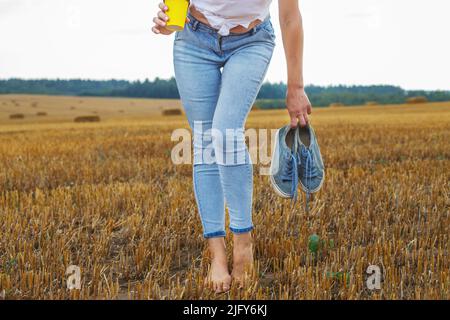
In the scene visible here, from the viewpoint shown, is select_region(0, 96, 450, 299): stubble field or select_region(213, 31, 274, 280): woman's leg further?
select_region(0, 96, 450, 299): stubble field

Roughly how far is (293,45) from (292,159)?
0.64 m

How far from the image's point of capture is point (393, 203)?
4.79m

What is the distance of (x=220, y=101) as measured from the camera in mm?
2850

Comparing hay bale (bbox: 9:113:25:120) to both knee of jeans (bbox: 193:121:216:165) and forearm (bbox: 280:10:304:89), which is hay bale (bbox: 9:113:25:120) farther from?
forearm (bbox: 280:10:304:89)

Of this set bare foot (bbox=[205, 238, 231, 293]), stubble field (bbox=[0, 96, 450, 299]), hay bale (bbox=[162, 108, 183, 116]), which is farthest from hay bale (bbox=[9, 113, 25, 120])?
bare foot (bbox=[205, 238, 231, 293])

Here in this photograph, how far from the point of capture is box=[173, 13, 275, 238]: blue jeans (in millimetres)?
2846

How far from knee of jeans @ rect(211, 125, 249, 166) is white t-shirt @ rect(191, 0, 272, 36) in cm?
46

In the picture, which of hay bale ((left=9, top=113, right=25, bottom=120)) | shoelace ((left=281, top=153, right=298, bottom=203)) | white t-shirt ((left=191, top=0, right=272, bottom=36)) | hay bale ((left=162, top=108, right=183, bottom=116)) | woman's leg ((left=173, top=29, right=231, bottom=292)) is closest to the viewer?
white t-shirt ((left=191, top=0, right=272, bottom=36))

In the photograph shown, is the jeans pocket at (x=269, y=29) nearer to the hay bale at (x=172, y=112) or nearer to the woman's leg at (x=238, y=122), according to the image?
the woman's leg at (x=238, y=122)

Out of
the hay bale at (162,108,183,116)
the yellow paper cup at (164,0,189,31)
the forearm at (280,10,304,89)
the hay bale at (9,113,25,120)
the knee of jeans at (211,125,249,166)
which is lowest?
the hay bale at (9,113,25,120)

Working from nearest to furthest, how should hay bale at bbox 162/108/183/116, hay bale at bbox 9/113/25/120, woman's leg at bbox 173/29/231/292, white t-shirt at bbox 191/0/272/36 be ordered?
1. white t-shirt at bbox 191/0/272/36
2. woman's leg at bbox 173/29/231/292
3. hay bale at bbox 9/113/25/120
4. hay bale at bbox 162/108/183/116

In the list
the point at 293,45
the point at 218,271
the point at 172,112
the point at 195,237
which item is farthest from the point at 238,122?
the point at 172,112
